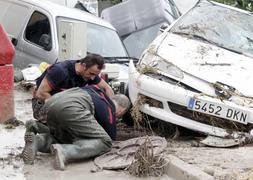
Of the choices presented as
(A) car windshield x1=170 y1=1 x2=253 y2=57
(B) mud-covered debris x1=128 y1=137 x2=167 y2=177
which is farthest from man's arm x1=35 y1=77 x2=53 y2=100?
(A) car windshield x1=170 y1=1 x2=253 y2=57

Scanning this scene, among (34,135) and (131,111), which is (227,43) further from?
(34,135)

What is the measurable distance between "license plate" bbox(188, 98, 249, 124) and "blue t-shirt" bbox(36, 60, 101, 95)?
1.25m

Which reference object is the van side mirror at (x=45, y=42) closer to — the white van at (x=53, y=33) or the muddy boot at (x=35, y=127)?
the white van at (x=53, y=33)

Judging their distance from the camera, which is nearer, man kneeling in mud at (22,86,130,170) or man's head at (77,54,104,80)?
man kneeling in mud at (22,86,130,170)

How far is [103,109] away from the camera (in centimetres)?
635

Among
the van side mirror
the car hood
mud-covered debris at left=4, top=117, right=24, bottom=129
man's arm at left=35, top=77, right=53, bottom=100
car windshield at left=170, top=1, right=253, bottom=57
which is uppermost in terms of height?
car windshield at left=170, top=1, right=253, bottom=57

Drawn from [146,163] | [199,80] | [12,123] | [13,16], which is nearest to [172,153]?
[146,163]

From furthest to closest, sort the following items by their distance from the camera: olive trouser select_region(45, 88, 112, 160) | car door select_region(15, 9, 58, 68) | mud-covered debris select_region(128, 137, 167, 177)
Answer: car door select_region(15, 9, 58, 68) → olive trouser select_region(45, 88, 112, 160) → mud-covered debris select_region(128, 137, 167, 177)

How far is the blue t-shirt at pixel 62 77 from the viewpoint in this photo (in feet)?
21.4

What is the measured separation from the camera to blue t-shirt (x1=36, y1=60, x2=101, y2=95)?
257 inches

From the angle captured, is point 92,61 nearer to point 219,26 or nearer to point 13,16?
point 219,26

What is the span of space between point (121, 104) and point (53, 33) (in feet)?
11.3

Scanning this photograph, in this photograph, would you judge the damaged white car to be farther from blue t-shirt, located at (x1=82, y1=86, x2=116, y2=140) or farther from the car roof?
the car roof

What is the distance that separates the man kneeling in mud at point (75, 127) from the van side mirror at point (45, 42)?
12.6 feet
